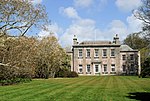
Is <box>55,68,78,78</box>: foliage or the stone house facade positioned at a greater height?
the stone house facade

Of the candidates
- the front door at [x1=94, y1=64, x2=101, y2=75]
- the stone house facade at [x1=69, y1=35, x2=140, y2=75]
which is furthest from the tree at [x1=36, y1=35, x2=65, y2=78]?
the front door at [x1=94, y1=64, x2=101, y2=75]

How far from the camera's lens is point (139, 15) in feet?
139

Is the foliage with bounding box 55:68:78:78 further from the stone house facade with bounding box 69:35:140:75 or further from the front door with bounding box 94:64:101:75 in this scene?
the front door with bounding box 94:64:101:75

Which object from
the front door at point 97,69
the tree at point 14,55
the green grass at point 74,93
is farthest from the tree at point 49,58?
the green grass at point 74,93

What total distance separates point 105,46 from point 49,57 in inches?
945

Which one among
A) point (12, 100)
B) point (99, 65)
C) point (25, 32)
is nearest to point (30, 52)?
point (25, 32)

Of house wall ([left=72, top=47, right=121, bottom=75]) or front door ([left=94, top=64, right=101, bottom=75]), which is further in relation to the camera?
house wall ([left=72, top=47, right=121, bottom=75])

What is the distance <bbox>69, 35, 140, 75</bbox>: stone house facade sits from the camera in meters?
66.9

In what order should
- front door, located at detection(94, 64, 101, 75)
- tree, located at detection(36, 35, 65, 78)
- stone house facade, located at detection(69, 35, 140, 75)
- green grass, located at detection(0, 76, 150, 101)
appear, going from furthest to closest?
1. stone house facade, located at detection(69, 35, 140, 75)
2. front door, located at detection(94, 64, 101, 75)
3. tree, located at detection(36, 35, 65, 78)
4. green grass, located at detection(0, 76, 150, 101)

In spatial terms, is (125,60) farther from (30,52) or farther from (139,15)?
(30,52)

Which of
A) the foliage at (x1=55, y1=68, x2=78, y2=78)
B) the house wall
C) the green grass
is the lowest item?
the green grass

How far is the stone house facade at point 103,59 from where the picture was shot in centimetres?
6688

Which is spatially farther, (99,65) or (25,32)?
(99,65)

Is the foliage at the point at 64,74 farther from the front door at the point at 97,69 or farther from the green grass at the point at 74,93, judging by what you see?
the green grass at the point at 74,93
